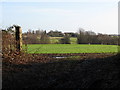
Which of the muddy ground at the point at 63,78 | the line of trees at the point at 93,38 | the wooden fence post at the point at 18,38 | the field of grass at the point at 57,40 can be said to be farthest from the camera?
the field of grass at the point at 57,40

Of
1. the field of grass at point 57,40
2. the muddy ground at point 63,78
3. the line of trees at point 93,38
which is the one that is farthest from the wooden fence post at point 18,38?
the line of trees at point 93,38

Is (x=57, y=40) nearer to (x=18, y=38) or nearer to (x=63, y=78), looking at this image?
(x=18, y=38)

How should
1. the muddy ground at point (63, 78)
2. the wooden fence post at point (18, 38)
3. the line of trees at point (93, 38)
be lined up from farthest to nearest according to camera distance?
the line of trees at point (93, 38) → the wooden fence post at point (18, 38) → the muddy ground at point (63, 78)

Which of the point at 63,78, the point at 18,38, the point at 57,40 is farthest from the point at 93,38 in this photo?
the point at 63,78

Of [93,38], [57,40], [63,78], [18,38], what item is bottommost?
[63,78]

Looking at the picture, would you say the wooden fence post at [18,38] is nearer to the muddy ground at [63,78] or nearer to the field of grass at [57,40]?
the muddy ground at [63,78]

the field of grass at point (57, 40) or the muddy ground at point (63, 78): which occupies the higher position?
the field of grass at point (57, 40)

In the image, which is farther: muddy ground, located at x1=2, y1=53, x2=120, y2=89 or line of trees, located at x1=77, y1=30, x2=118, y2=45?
line of trees, located at x1=77, y1=30, x2=118, y2=45

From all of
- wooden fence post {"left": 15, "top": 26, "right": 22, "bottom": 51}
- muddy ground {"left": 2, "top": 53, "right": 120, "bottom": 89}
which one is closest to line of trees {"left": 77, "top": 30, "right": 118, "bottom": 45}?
Answer: wooden fence post {"left": 15, "top": 26, "right": 22, "bottom": 51}

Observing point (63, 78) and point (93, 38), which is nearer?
point (63, 78)

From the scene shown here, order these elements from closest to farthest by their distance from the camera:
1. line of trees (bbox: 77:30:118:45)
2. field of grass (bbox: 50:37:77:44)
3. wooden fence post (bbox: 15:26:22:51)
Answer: wooden fence post (bbox: 15:26:22:51) → line of trees (bbox: 77:30:118:45) → field of grass (bbox: 50:37:77:44)

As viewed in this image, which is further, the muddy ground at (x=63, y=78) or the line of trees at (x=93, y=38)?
the line of trees at (x=93, y=38)

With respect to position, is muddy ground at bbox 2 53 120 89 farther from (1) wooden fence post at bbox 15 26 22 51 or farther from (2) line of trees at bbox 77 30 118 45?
(2) line of trees at bbox 77 30 118 45

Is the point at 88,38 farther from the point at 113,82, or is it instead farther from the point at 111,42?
the point at 113,82
